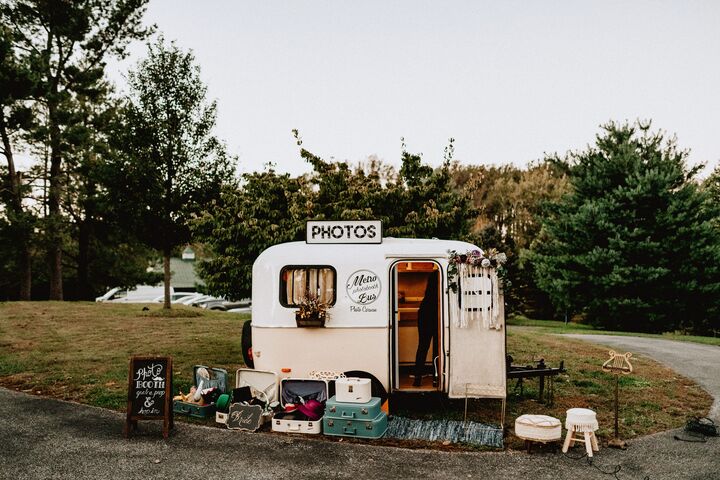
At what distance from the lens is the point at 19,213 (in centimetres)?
2633

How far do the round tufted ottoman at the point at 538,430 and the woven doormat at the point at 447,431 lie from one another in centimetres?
42

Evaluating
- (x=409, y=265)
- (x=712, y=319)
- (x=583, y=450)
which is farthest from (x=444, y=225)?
(x=712, y=319)

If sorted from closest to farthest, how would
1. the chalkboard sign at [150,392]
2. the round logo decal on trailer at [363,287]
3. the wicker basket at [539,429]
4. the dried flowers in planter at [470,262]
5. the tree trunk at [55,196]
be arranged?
the wicker basket at [539,429] → the chalkboard sign at [150,392] → the dried flowers in planter at [470,262] → the round logo decal on trailer at [363,287] → the tree trunk at [55,196]

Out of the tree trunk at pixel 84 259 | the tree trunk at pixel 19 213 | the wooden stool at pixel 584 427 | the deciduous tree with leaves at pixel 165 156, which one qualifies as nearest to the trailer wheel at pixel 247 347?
the wooden stool at pixel 584 427

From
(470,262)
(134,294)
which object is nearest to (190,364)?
(470,262)

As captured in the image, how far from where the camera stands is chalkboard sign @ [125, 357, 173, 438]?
7.04 m

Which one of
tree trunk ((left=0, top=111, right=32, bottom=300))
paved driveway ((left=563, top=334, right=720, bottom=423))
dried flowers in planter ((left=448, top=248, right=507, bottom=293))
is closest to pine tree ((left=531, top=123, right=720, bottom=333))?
paved driveway ((left=563, top=334, right=720, bottom=423))

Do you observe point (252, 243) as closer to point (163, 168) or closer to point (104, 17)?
point (163, 168)

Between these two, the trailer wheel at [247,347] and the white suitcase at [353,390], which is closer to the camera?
the white suitcase at [353,390]

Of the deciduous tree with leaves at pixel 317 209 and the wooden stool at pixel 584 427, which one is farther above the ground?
the deciduous tree with leaves at pixel 317 209

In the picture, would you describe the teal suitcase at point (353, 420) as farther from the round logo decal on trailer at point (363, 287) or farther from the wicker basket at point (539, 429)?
the wicker basket at point (539, 429)

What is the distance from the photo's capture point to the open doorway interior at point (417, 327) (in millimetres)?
8469

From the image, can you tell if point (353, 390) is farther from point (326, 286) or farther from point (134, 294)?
point (134, 294)

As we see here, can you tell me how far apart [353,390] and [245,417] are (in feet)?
4.74
